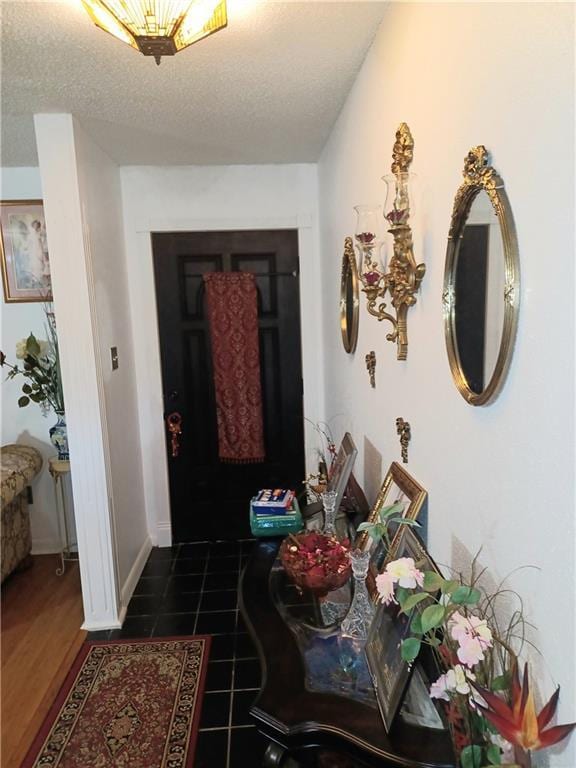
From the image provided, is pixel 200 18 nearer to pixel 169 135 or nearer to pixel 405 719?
pixel 169 135

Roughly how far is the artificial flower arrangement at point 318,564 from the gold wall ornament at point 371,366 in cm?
65

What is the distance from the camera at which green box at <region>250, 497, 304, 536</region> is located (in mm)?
2105

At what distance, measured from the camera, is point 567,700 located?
810 millimetres

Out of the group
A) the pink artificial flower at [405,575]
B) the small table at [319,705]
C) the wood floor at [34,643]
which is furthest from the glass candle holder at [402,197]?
the wood floor at [34,643]

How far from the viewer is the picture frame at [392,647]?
105cm

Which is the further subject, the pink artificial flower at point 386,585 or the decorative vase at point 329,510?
the decorative vase at point 329,510

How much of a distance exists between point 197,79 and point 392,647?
1.97 meters

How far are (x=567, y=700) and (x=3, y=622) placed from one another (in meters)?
2.82

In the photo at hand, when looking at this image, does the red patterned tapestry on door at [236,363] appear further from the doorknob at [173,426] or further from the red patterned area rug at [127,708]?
the red patterned area rug at [127,708]

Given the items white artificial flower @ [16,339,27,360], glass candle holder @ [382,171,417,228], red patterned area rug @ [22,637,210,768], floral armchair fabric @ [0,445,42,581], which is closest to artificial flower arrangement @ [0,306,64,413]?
white artificial flower @ [16,339,27,360]

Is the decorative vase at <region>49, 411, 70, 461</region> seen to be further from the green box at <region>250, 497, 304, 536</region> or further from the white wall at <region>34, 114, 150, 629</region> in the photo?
the green box at <region>250, 497, 304, 536</region>

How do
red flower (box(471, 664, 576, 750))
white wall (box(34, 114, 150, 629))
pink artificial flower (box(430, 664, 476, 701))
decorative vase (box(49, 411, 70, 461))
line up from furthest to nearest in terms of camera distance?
decorative vase (box(49, 411, 70, 461)), white wall (box(34, 114, 150, 629)), pink artificial flower (box(430, 664, 476, 701)), red flower (box(471, 664, 576, 750))

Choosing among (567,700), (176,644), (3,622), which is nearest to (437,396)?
(567,700)

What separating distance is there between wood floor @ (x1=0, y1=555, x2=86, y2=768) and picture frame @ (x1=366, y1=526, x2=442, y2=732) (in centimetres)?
151
